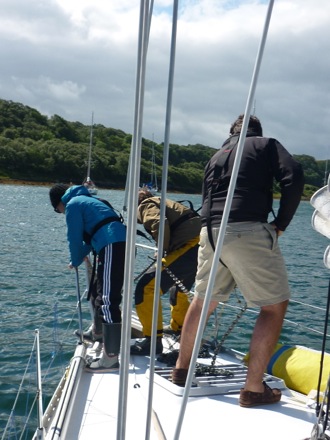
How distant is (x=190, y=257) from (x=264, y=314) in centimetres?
165

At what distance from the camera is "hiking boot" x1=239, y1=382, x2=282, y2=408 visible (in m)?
3.50

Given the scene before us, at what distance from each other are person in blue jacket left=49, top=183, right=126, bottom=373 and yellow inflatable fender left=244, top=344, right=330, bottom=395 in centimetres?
119

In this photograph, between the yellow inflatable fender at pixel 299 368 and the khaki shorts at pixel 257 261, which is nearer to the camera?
the khaki shorts at pixel 257 261

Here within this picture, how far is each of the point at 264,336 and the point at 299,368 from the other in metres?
1.07

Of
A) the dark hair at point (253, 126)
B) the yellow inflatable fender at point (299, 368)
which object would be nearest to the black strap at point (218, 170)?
the dark hair at point (253, 126)

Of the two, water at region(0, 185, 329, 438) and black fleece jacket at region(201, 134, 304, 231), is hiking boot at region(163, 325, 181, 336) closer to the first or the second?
water at region(0, 185, 329, 438)

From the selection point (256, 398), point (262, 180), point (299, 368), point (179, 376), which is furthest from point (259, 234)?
point (299, 368)

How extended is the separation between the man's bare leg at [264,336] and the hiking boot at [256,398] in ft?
0.42

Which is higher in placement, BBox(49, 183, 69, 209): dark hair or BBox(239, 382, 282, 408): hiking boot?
BBox(49, 183, 69, 209): dark hair

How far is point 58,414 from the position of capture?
10.8 feet

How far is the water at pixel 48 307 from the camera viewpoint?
664 centimetres

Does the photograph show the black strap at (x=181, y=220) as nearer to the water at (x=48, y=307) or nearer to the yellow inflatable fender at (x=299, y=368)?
the yellow inflatable fender at (x=299, y=368)

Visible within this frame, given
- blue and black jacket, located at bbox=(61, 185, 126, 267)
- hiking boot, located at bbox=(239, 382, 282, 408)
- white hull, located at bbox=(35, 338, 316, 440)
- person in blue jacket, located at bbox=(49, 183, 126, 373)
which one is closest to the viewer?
white hull, located at bbox=(35, 338, 316, 440)

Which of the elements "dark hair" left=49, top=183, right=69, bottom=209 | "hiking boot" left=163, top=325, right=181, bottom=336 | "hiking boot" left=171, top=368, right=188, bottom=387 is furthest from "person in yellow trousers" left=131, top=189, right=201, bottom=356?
"hiking boot" left=171, top=368, right=188, bottom=387
